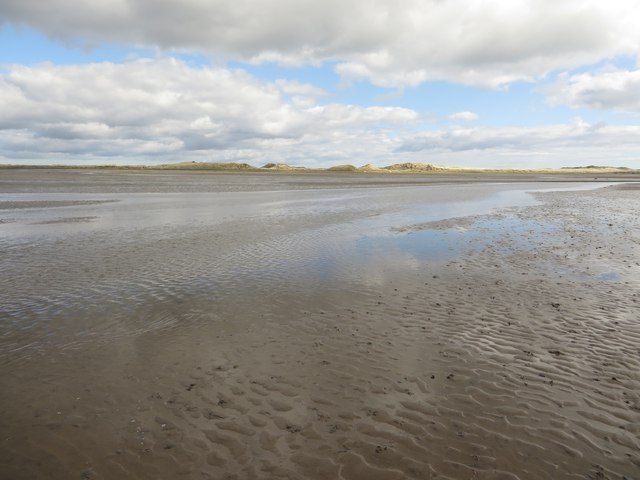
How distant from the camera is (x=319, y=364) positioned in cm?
727

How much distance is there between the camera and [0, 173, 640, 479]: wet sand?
16.4 feet

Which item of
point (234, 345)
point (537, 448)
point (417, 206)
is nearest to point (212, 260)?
point (234, 345)

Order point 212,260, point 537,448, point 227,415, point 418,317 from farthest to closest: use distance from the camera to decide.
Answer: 1. point 212,260
2. point 418,317
3. point 227,415
4. point 537,448

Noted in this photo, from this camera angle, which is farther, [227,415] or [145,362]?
[145,362]

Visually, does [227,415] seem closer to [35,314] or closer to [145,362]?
[145,362]

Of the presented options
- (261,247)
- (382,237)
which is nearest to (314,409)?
(261,247)

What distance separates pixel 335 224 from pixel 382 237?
4590 millimetres

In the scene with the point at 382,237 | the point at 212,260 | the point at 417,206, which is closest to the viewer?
the point at 212,260

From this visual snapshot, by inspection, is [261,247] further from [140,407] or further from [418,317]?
[140,407]

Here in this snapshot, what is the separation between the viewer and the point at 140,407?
5980 millimetres

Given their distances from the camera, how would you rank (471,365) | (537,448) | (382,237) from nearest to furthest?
1. (537,448)
2. (471,365)
3. (382,237)

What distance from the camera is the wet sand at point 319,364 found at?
16.4 ft

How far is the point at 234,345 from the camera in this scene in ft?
26.6

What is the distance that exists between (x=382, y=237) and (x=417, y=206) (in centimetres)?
1536
